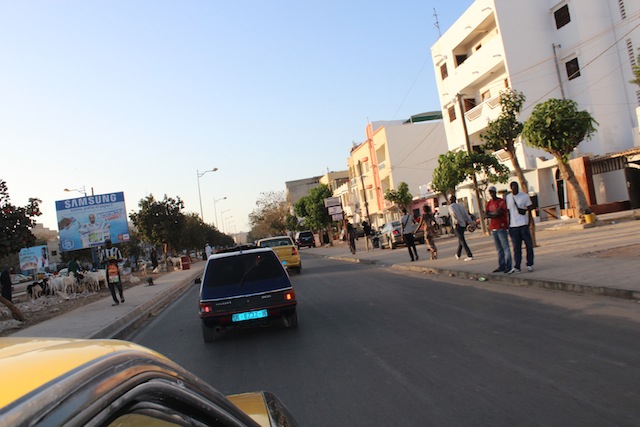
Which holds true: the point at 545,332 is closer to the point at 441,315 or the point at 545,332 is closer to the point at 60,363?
the point at 441,315

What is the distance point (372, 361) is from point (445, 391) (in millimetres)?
1397

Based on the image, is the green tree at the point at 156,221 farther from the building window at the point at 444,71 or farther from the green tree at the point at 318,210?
the building window at the point at 444,71

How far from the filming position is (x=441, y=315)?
26.4ft

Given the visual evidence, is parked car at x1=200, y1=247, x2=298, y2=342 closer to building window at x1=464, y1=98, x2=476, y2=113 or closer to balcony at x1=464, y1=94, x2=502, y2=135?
balcony at x1=464, y1=94, x2=502, y2=135

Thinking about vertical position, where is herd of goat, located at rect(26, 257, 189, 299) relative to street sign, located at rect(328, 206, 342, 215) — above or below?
below

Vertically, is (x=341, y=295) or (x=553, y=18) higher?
(x=553, y=18)

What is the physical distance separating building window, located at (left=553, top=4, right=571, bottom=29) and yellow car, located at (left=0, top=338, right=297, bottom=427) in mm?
33353

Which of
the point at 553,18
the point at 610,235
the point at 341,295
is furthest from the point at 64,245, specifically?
the point at 553,18

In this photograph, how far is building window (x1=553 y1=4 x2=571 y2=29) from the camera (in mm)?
29094

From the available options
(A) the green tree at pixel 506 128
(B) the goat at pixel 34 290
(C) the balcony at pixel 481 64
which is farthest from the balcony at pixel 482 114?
(B) the goat at pixel 34 290

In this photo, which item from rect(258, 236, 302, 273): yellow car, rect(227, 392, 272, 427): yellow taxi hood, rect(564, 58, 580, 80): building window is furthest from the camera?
rect(564, 58, 580, 80): building window

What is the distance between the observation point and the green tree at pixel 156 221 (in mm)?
44906

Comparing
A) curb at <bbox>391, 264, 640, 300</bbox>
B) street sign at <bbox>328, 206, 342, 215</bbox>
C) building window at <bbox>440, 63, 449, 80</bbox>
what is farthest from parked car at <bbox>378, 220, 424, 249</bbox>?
curb at <bbox>391, 264, 640, 300</bbox>

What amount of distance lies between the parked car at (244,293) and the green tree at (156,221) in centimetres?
3841
